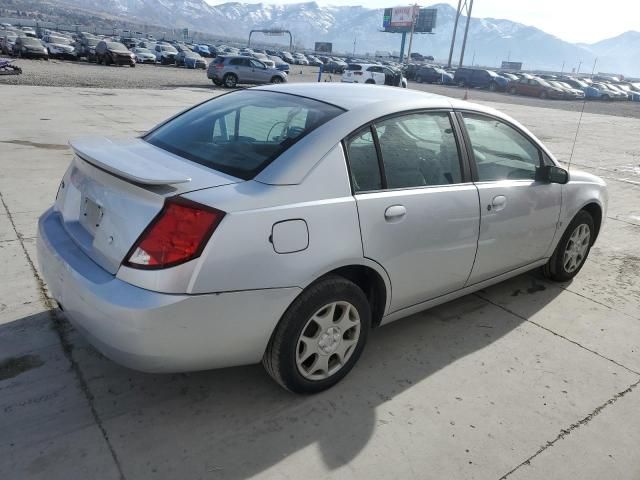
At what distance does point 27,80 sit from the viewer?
19359 mm

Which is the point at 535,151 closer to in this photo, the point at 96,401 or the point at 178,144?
the point at 178,144

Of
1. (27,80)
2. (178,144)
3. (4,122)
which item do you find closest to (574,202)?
(178,144)

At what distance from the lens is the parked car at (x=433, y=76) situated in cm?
5059

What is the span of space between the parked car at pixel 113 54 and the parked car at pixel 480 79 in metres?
30.3

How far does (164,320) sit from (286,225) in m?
0.67

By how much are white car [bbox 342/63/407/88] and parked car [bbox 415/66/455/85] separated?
1866cm

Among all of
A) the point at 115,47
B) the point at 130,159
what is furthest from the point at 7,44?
the point at 130,159

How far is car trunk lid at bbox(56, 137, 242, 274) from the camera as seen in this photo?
7.52 feet

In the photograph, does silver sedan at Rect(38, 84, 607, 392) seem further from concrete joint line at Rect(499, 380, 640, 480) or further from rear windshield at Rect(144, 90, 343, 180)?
concrete joint line at Rect(499, 380, 640, 480)

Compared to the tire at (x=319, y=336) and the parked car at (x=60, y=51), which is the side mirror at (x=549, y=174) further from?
the parked car at (x=60, y=51)

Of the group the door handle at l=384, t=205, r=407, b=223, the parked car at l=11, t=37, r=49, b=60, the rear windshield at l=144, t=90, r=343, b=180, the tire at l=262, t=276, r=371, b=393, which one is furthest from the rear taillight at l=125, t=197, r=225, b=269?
the parked car at l=11, t=37, r=49, b=60

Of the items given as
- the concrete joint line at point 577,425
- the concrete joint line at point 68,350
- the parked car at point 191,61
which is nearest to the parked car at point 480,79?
the parked car at point 191,61

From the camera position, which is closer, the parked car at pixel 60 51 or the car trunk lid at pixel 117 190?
the car trunk lid at pixel 117 190

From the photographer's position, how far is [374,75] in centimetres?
3278
